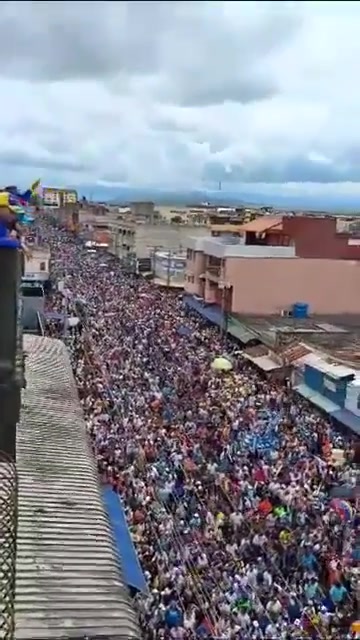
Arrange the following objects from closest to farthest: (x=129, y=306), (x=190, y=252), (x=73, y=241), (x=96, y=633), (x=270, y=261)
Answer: (x=96, y=633) < (x=270, y=261) < (x=129, y=306) < (x=190, y=252) < (x=73, y=241)

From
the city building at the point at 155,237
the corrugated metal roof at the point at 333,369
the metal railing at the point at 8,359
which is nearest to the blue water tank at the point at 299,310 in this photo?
the corrugated metal roof at the point at 333,369

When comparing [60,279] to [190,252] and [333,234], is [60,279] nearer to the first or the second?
[190,252]

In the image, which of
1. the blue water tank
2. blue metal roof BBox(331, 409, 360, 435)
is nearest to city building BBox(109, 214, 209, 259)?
the blue water tank

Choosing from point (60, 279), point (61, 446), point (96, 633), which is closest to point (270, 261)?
point (60, 279)

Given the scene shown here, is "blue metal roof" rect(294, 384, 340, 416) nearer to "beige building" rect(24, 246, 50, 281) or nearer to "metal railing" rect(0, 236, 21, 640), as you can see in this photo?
"metal railing" rect(0, 236, 21, 640)

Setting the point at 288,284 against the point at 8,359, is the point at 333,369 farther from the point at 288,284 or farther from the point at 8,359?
the point at 8,359
